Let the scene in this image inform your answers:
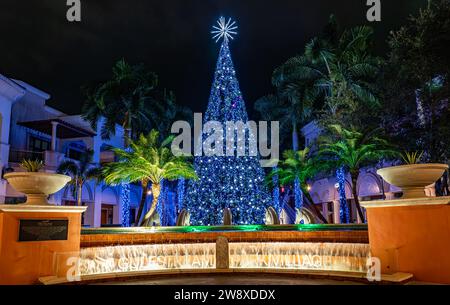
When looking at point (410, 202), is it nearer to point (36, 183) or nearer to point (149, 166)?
point (36, 183)

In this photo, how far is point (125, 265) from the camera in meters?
10.4

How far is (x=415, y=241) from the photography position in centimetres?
775

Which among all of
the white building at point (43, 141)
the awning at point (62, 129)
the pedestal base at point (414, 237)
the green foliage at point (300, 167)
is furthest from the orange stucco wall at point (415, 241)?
the awning at point (62, 129)

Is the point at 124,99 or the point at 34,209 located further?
the point at 124,99

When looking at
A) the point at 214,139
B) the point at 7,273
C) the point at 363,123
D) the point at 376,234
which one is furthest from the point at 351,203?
the point at 7,273

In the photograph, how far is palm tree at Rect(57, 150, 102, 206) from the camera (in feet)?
96.1

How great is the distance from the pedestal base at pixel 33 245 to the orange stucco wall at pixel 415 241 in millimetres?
6682

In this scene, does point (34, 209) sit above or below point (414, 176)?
below

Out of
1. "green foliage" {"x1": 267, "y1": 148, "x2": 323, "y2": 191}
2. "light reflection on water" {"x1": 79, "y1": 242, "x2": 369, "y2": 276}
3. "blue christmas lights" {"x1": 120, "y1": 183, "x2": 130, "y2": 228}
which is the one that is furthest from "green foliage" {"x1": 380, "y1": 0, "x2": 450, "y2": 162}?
"blue christmas lights" {"x1": 120, "y1": 183, "x2": 130, "y2": 228}

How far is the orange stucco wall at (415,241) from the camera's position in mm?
7477

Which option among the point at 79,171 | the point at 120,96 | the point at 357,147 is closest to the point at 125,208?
the point at 79,171

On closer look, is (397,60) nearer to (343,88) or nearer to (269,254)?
→ (343,88)

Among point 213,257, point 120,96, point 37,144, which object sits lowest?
point 213,257

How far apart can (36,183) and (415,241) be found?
8.07m
